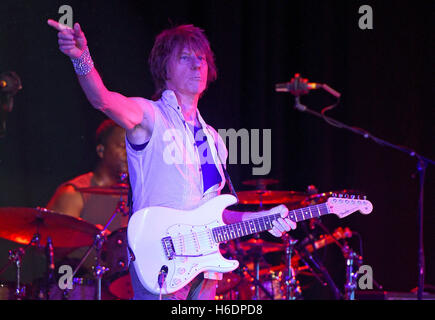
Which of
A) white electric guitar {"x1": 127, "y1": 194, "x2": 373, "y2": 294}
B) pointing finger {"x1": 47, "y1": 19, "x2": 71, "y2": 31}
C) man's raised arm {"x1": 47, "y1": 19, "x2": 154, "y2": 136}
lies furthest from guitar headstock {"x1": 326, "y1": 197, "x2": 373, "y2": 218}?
pointing finger {"x1": 47, "y1": 19, "x2": 71, "y2": 31}

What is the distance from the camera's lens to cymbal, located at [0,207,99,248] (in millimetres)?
4289

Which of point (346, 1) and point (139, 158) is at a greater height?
point (346, 1)

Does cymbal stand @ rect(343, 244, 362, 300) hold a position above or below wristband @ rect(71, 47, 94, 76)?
below

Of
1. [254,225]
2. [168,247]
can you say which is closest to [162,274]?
[168,247]

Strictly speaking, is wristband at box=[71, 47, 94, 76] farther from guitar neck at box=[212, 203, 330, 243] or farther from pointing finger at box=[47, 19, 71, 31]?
guitar neck at box=[212, 203, 330, 243]

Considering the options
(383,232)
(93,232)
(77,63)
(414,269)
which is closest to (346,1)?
(383,232)

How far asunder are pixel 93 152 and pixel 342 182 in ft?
8.39

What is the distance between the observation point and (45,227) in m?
4.58

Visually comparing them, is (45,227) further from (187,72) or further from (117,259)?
(187,72)

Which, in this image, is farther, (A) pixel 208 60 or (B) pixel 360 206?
(A) pixel 208 60

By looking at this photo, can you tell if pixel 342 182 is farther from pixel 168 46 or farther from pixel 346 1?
pixel 168 46

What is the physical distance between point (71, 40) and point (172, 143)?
0.85 meters

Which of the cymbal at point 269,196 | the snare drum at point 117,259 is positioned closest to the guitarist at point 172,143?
the snare drum at point 117,259

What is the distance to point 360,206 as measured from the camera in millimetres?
3357
